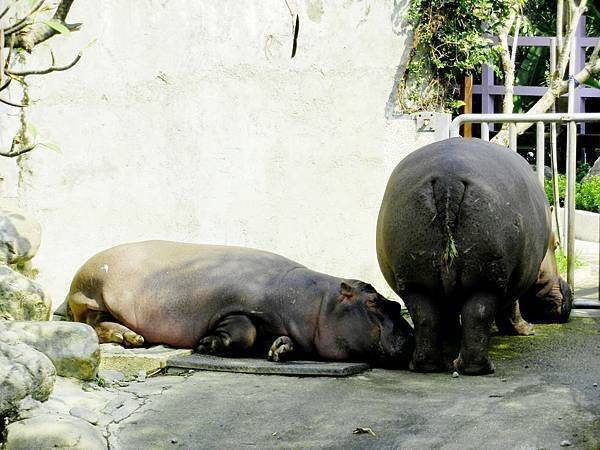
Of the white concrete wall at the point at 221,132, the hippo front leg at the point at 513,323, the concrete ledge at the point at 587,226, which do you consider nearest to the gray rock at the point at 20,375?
the white concrete wall at the point at 221,132

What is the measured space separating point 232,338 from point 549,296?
241 centimetres

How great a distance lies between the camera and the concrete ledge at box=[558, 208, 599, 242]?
44.9 feet

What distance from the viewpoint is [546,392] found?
17.1 feet

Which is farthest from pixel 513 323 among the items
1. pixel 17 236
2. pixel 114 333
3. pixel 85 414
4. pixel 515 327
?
pixel 17 236

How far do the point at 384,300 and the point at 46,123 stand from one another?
2953 mm

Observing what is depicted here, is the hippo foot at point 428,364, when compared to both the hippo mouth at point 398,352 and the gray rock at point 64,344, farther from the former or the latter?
the gray rock at point 64,344

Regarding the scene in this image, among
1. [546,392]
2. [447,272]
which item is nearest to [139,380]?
[447,272]

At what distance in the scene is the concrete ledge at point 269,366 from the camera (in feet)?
18.9

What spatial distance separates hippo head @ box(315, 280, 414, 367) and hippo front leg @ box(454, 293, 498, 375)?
433mm

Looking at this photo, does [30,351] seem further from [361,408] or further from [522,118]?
[522,118]

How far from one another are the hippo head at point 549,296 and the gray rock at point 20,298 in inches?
133

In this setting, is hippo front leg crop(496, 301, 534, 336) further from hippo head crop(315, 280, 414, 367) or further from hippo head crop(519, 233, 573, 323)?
hippo head crop(315, 280, 414, 367)

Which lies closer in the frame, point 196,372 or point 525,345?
point 196,372

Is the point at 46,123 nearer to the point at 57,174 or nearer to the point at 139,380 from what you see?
the point at 57,174
